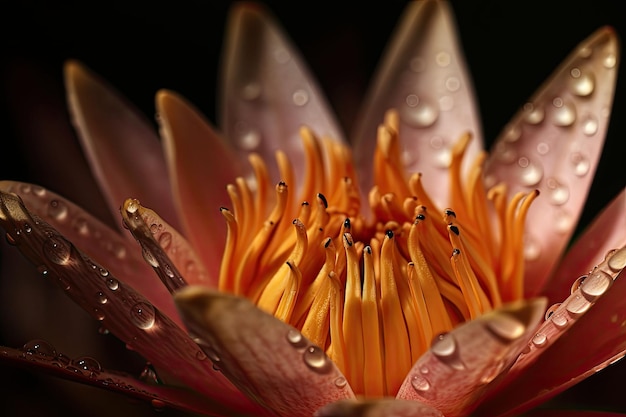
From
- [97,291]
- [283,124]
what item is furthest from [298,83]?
[97,291]

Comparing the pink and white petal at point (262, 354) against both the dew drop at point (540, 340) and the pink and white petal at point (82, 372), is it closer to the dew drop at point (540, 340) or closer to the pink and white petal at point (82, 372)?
the pink and white petal at point (82, 372)

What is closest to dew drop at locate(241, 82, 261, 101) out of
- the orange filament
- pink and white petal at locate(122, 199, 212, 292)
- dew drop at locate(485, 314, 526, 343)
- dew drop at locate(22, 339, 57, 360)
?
the orange filament

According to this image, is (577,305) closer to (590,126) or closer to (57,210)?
(590,126)

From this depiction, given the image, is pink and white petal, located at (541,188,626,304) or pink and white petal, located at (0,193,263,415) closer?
pink and white petal, located at (0,193,263,415)

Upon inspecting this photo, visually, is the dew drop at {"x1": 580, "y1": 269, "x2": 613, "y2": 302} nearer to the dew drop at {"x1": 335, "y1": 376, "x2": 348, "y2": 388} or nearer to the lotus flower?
the lotus flower

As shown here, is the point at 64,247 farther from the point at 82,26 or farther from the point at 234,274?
the point at 82,26

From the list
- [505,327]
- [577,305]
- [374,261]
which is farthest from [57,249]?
[577,305]
